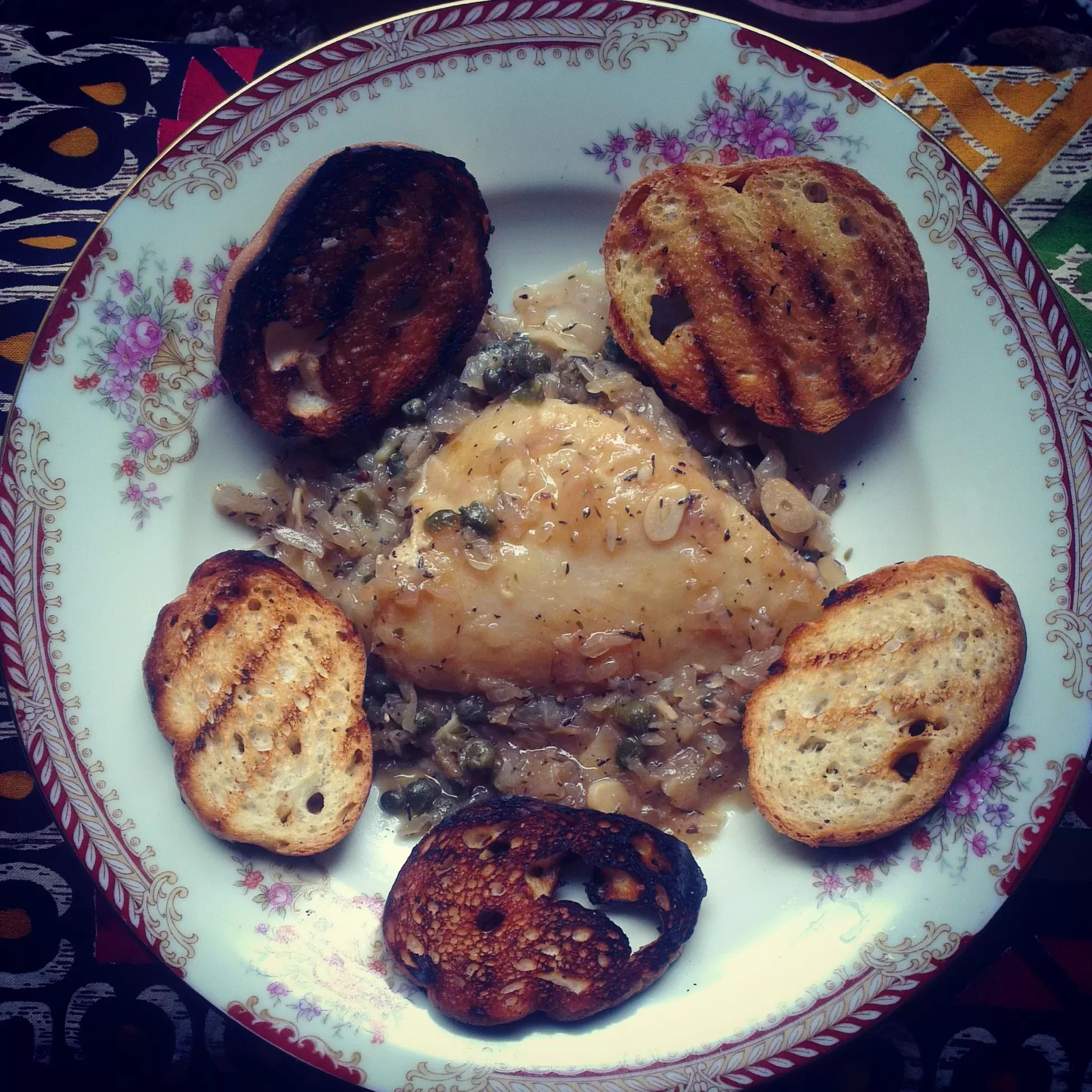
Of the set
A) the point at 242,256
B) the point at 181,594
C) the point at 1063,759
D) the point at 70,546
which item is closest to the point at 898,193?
the point at 1063,759

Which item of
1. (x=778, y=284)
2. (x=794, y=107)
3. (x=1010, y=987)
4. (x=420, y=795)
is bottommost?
(x=1010, y=987)

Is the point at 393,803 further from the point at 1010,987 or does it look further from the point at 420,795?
the point at 1010,987

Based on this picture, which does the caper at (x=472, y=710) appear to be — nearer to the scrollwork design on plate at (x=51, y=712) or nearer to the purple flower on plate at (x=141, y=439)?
the scrollwork design on plate at (x=51, y=712)

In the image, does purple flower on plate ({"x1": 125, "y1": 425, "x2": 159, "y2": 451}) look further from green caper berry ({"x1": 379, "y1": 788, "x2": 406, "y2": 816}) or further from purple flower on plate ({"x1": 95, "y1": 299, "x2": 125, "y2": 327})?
green caper berry ({"x1": 379, "y1": 788, "x2": 406, "y2": 816})

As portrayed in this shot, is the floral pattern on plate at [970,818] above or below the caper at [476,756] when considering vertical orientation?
above

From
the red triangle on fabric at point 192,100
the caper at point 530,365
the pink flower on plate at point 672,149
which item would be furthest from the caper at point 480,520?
the red triangle on fabric at point 192,100

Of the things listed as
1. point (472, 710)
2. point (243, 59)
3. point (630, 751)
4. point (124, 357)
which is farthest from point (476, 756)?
point (243, 59)

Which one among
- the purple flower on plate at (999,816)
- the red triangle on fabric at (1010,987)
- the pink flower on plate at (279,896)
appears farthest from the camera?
the red triangle on fabric at (1010,987)
